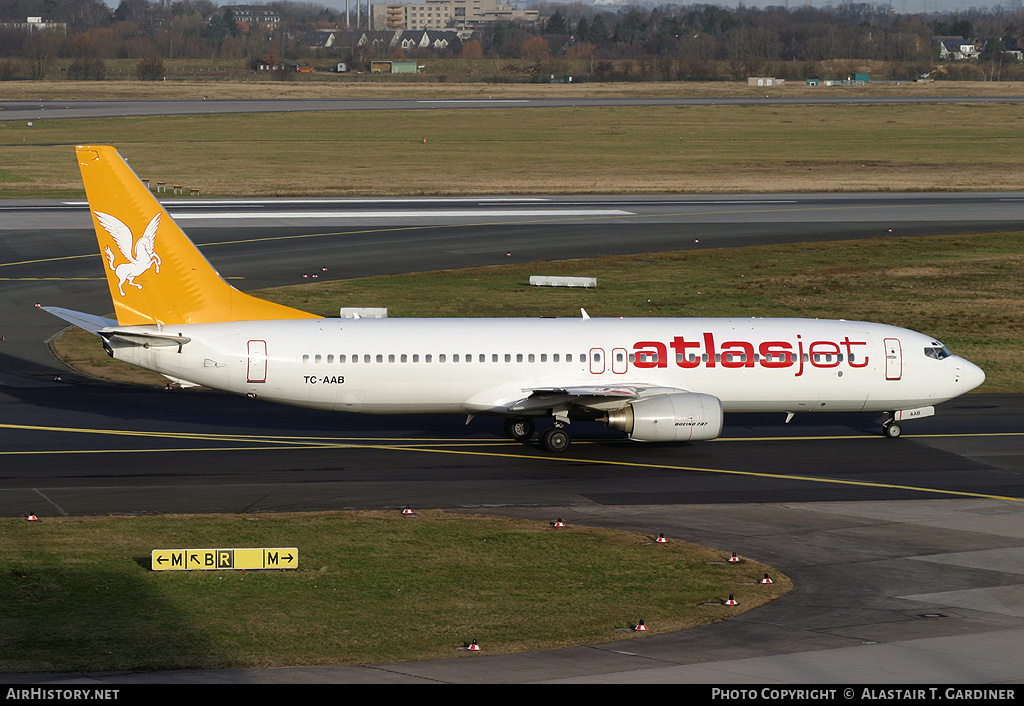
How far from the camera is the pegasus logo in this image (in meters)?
38.4

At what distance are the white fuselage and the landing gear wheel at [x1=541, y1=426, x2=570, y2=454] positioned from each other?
153cm

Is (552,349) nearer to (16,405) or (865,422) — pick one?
(865,422)

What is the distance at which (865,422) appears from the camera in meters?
45.6

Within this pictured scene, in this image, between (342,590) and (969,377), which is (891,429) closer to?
(969,377)

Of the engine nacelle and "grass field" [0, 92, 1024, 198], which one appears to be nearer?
the engine nacelle

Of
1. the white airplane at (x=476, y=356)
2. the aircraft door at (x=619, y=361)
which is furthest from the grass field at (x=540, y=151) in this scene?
the aircraft door at (x=619, y=361)

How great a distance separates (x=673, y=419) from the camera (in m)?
37.7

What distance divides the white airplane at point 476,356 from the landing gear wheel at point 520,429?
5cm

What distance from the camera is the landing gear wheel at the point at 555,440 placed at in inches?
1563

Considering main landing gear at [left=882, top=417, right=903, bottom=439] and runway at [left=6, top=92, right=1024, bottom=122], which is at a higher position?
runway at [left=6, top=92, right=1024, bottom=122]

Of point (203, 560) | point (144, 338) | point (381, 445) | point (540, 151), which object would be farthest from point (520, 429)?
point (540, 151)

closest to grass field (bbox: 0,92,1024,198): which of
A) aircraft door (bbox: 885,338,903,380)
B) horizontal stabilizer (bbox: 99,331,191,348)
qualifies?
aircraft door (bbox: 885,338,903,380)

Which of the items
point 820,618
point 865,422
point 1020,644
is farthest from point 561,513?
point 865,422

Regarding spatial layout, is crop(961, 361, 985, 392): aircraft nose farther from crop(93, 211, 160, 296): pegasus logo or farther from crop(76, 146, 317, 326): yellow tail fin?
crop(93, 211, 160, 296): pegasus logo
